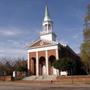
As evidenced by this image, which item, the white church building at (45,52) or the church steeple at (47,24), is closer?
the white church building at (45,52)

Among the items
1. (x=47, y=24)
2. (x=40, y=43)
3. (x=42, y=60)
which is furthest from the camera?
(x=47, y=24)

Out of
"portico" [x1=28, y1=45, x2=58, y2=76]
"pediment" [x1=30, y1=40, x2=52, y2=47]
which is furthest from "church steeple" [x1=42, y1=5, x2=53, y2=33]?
"portico" [x1=28, y1=45, x2=58, y2=76]

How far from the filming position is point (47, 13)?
67250 millimetres

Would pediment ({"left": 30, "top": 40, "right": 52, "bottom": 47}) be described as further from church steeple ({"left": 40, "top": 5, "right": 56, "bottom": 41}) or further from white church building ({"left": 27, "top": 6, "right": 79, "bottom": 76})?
church steeple ({"left": 40, "top": 5, "right": 56, "bottom": 41})

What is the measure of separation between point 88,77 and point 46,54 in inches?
709

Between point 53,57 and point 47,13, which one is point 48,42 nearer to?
point 53,57

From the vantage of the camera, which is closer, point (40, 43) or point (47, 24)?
point (40, 43)

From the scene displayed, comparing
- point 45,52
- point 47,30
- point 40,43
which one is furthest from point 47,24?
point 45,52

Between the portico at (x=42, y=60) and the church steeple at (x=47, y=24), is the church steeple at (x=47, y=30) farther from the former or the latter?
the portico at (x=42, y=60)

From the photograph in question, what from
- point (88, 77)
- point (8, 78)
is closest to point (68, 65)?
point (88, 77)

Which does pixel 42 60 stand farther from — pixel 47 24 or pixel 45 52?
pixel 47 24

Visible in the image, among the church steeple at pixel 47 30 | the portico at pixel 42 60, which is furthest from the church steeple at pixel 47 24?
the portico at pixel 42 60

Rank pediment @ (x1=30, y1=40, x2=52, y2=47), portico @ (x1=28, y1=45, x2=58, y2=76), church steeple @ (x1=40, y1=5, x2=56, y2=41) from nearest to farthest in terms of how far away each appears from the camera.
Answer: portico @ (x1=28, y1=45, x2=58, y2=76), pediment @ (x1=30, y1=40, x2=52, y2=47), church steeple @ (x1=40, y1=5, x2=56, y2=41)

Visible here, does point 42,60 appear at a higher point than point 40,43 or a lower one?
lower
